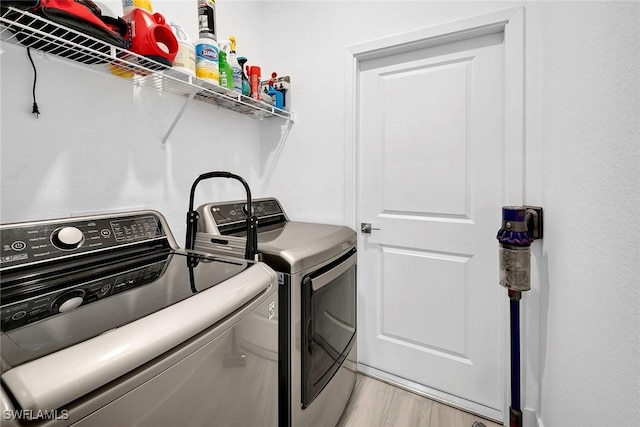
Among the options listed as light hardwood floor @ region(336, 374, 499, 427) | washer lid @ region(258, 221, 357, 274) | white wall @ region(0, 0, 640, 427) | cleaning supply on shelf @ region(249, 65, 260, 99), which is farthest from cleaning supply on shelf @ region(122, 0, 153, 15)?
light hardwood floor @ region(336, 374, 499, 427)

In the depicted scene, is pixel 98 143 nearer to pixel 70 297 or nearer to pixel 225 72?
pixel 225 72

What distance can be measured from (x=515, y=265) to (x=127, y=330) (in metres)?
1.43

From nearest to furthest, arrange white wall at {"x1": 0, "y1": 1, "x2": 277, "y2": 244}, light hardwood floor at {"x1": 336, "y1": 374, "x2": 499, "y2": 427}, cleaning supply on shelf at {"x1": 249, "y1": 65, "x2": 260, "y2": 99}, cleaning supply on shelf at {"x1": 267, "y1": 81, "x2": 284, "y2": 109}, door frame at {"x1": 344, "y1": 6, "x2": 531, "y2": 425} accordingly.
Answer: white wall at {"x1": 0, "y1": 1, "x2": 277, "y2": 244} < door frame at {"x1": 344, "y1": 6, "x2": 531, "y2": 425} < light hardwood floor at {"x1": 336, "y1": 374, "x2": 499, "y2": 427} < cleaning supply on shelf at {"x1": 249, "y1": 65, "x2": 260, "y2": 99} < cleaning supply on shelf at {"x1": 267, "y1": 81, "x2": 284, "y2": 109}

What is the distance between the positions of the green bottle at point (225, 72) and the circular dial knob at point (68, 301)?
114 cm

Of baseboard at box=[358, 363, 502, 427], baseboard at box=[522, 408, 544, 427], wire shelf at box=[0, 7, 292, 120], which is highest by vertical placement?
wire shelf at box=[0, 7, 292, 120]

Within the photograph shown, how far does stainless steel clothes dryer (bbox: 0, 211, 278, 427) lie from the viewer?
48cm

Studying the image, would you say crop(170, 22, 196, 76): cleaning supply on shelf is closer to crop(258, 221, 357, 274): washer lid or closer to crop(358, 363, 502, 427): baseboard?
crop(258, 221, 357, 274): washer lid

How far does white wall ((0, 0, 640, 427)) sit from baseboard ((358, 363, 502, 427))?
25cm

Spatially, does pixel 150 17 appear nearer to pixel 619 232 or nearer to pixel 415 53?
pixel 415 53

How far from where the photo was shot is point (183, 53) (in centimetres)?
133

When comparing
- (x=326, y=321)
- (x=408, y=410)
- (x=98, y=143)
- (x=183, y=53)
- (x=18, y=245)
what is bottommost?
(x=408, y=410)

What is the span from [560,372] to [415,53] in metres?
1.75

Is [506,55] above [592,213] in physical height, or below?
above

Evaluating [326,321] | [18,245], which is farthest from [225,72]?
[326,321]
